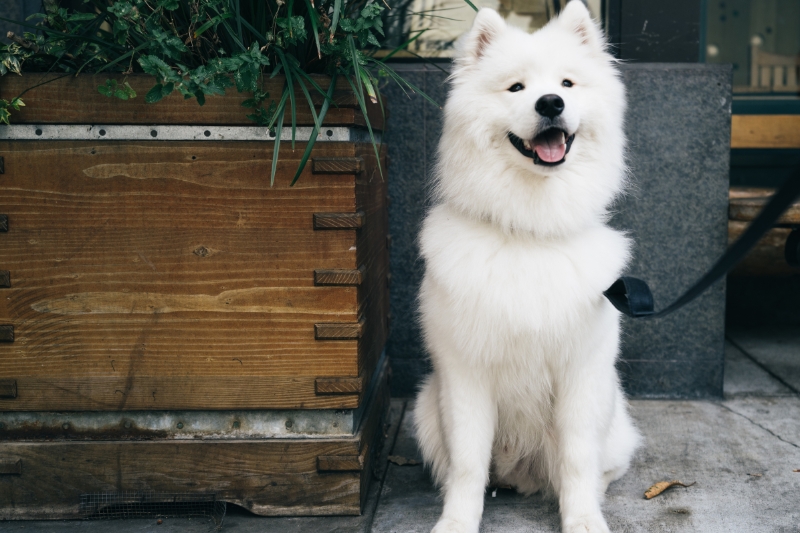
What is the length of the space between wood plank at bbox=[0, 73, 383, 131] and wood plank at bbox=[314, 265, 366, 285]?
51 centimetres

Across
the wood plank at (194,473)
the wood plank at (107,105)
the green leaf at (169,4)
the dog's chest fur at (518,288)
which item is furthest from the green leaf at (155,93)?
the wood plank at (194,473)

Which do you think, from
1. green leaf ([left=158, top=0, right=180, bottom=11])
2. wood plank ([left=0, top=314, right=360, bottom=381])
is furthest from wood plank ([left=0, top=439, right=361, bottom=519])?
green leaf ([left=158, top=0, right=180, bottom=11])

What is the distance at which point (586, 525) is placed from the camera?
2.02 meters

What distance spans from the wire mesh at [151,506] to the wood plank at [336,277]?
0.80 meters

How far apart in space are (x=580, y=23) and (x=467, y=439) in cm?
141

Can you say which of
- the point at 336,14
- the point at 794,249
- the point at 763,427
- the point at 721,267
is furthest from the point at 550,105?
the point at 763,427

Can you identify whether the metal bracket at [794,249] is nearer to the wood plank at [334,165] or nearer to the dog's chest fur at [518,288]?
the dog's chest fur at [518,288]

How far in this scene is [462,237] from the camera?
2.16 metres

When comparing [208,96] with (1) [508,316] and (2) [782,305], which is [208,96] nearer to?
(1) [508,316]

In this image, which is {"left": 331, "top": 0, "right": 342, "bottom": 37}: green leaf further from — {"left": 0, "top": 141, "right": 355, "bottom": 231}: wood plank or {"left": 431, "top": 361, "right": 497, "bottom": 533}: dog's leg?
{"left": 431, "top": 361, "right": 497, "bottom": 533}: dog's leg

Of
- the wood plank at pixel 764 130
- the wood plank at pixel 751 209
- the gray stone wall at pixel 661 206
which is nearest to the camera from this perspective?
the wood plank at pixel 751 209

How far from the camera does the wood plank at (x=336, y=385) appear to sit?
6.99 feet

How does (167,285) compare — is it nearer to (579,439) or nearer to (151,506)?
(151,506)

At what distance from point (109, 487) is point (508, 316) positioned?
54.9 inches
